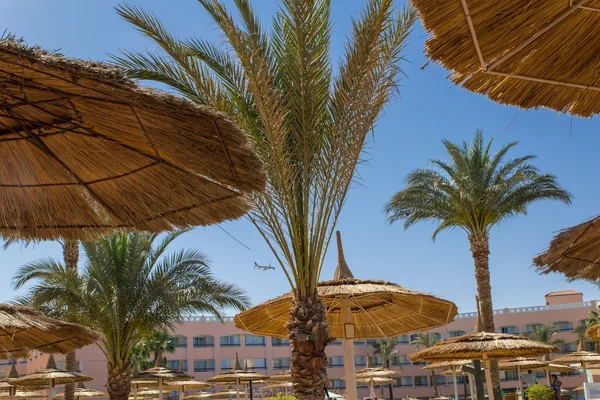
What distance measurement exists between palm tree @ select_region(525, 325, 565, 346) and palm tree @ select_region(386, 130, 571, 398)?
107ft

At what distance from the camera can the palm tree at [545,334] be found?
2062 inches

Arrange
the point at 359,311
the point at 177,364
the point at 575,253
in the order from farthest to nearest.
A: the point at 177,364 < the point at 359,311 < the point at 575,253

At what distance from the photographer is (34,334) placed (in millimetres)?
9789

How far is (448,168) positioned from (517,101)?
18520mm

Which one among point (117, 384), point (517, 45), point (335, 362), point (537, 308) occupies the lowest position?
point (335, 362)

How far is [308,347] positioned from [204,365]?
5122cm

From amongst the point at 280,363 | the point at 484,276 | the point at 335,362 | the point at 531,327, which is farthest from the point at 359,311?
the point at 335,362

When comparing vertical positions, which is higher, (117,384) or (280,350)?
(280,350)

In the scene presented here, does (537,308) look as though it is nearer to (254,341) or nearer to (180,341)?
(254,341)

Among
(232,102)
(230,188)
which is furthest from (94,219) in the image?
(232,102)

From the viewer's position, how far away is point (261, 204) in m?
8.65

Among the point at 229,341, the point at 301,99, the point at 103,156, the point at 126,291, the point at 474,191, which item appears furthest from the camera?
the point at 229,341

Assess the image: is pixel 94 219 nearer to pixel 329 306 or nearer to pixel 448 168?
pixel 329 306

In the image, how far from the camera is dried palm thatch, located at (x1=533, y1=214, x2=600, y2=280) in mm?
5781
